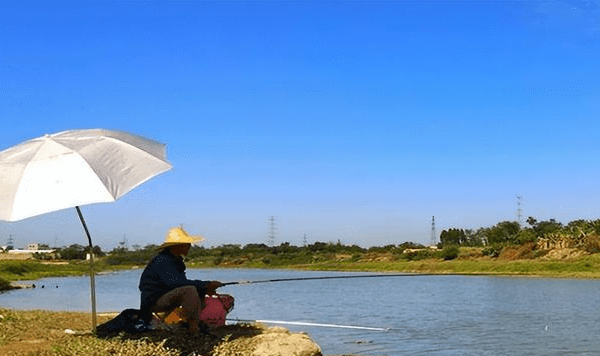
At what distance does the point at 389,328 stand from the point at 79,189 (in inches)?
458

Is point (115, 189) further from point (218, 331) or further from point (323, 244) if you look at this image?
point (323, 244)

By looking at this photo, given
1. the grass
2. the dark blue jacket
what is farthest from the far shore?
the dark blue jacket

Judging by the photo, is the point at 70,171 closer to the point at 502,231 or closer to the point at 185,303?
the point at 185,303

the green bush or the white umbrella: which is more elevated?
the white umbrella

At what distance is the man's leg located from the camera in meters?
7.63

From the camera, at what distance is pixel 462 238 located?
4636 inches

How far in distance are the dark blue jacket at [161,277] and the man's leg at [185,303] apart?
2.6 inches

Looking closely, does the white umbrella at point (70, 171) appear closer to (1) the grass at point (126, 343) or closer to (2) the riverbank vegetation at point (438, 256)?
(1) the grass at point (126, 343)

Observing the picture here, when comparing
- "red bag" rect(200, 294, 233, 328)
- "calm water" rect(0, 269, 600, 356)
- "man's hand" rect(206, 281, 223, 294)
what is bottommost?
"calm water" rect(0, 269, 600, 356)

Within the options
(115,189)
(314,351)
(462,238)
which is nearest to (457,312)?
(314,351)

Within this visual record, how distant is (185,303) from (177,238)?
69 cm

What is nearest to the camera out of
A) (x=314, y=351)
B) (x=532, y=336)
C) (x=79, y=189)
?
(x=79, y=189)

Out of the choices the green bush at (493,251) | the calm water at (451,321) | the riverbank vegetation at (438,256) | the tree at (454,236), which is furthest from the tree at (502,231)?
the calm water at (451,321)

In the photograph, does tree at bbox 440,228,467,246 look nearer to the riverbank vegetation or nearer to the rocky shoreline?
the riverbank vegetation
